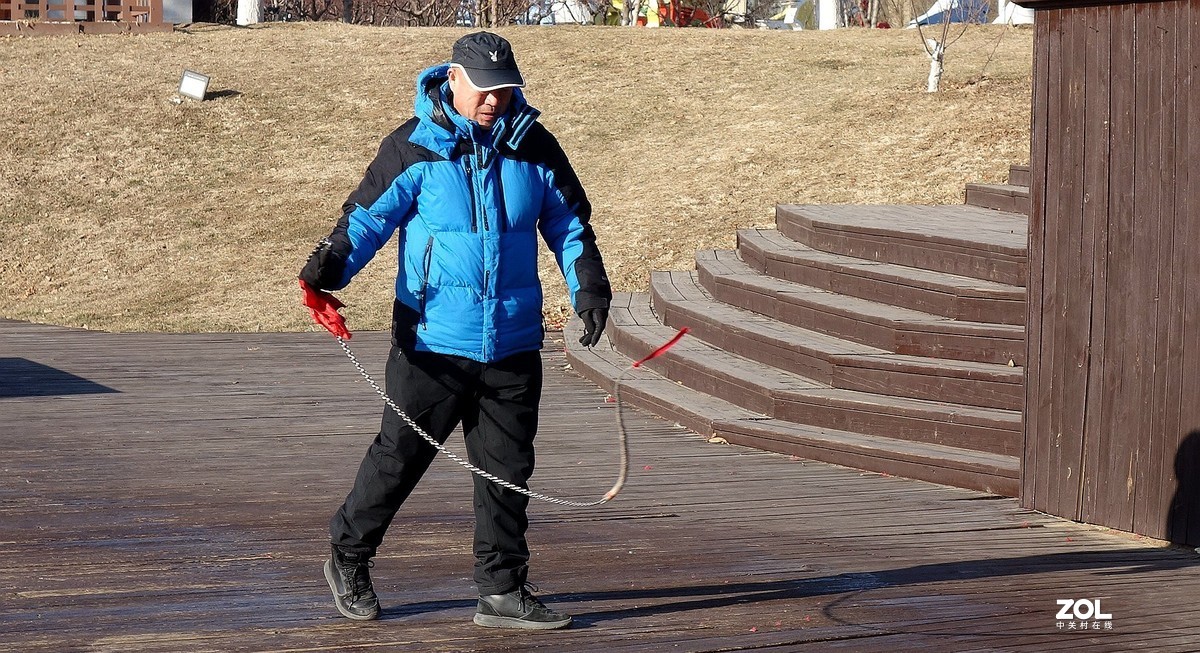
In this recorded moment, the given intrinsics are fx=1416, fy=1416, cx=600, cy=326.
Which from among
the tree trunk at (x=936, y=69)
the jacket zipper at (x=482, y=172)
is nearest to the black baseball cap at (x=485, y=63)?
the jacket zipper at (x=482, y=172)

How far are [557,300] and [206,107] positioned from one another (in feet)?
36.9

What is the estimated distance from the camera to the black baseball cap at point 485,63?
4.41 meters

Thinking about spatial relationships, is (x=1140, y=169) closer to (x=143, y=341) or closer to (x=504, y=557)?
(x=504, y=557)

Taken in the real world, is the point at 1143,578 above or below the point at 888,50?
below

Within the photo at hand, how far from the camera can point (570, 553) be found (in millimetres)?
5691

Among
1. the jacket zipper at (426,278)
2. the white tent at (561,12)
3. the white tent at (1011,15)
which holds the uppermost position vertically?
the white tent at (561,12)

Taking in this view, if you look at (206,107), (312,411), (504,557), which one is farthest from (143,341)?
(206,107)

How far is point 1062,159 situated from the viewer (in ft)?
20.7

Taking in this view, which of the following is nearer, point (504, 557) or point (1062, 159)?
point (504, 557)

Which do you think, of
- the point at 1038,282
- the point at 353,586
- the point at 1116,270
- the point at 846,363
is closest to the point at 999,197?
the point at 846,363

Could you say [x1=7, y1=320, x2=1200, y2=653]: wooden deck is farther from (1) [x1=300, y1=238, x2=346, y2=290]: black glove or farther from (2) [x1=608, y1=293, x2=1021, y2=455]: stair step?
(1) [x1=300, y1=238, x2=346, y2=290]: black glove

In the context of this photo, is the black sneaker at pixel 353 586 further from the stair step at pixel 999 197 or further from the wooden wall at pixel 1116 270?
the stair step at pixel 999 197

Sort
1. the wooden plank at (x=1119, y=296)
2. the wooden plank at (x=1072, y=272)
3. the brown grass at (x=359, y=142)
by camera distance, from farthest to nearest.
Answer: the brown grass at (x=359, y=142)
the wooden plank at (x=1072, y=272)
the wooden plank at (x=1119, y=296)

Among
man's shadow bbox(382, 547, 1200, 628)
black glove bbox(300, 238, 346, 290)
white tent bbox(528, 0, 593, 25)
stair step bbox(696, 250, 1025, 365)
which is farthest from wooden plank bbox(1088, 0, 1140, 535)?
white tent bbox(528, 0, 593, 25)
